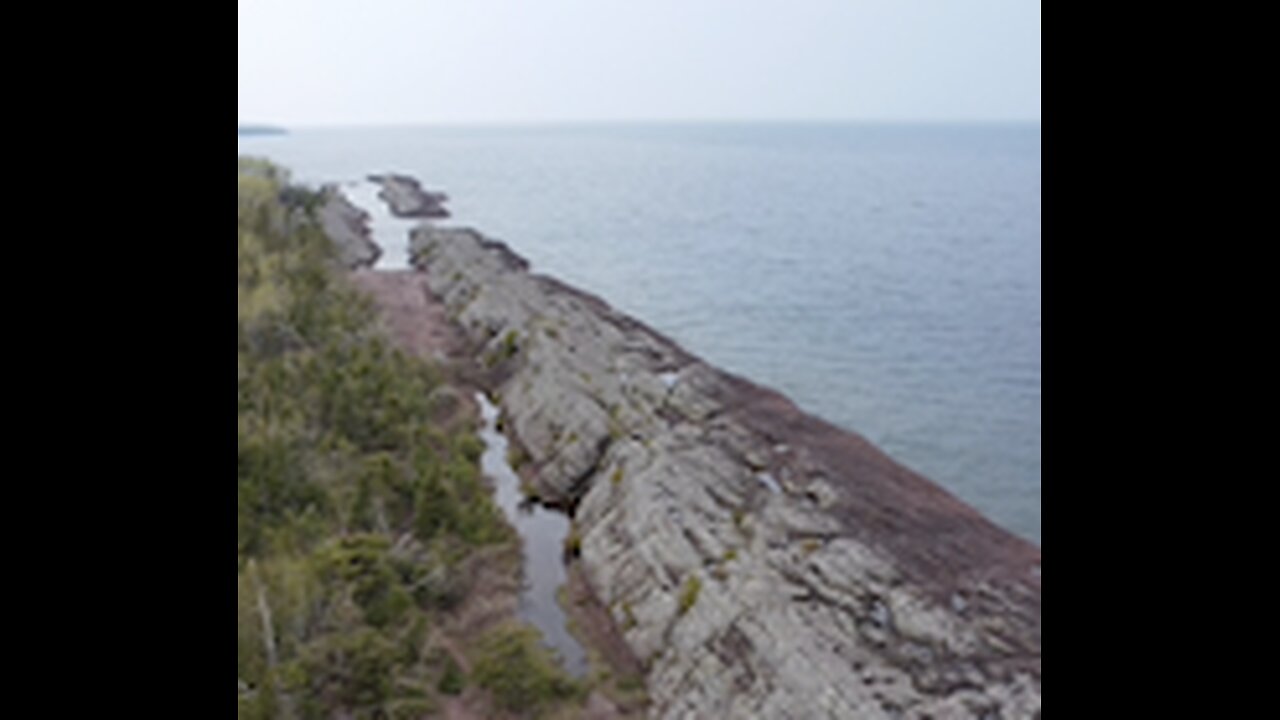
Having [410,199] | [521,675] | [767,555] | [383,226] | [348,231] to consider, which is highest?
[410,199]

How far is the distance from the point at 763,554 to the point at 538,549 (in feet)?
22.8

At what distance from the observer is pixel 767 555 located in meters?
19.6

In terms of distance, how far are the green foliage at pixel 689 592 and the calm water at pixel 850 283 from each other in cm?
888

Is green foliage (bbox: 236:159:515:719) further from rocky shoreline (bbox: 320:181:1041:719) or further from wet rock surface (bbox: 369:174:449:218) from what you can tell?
wet rock surface (bbox: 369:174:449:218)

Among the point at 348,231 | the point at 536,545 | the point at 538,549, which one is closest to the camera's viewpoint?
the point at 538,549

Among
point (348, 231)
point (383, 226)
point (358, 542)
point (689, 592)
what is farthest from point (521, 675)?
point (383, 226)

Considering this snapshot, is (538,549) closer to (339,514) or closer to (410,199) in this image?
(339,514)

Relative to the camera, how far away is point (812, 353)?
43844 millimetres

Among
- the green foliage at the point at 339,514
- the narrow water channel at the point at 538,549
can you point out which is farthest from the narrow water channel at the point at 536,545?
the green foliage at the point at 339,514
